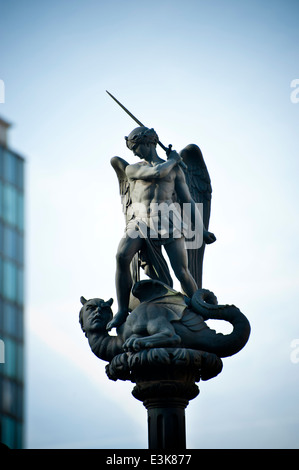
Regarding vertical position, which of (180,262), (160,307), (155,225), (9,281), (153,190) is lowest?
(160,307)

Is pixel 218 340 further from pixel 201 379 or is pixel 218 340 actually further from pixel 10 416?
pixel 10 416

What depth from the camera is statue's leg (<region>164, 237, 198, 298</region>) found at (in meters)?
12.5

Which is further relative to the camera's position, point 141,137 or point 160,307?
point 141,137

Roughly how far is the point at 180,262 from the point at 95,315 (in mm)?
1501

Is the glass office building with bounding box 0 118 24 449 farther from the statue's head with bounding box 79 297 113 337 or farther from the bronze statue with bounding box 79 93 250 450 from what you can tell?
the bronze statue with bounding box 79 93 250 450

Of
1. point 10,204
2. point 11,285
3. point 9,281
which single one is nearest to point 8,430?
point 11,285

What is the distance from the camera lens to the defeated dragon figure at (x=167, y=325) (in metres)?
11.5

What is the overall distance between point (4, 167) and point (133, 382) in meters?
28.1

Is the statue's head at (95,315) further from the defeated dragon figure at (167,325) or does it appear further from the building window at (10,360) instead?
the building window at (10,360)

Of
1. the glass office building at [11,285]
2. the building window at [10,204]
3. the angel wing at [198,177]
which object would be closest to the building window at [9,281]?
the glass office building at [11,285]

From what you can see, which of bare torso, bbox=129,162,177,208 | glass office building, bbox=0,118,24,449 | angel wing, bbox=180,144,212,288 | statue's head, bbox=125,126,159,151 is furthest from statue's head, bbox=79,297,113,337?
glass office building, bbox=0,118,24,449

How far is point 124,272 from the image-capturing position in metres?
12.3

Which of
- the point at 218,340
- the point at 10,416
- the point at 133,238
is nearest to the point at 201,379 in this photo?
the point at 218,340

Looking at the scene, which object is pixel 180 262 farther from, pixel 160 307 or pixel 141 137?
pixel 141 137
